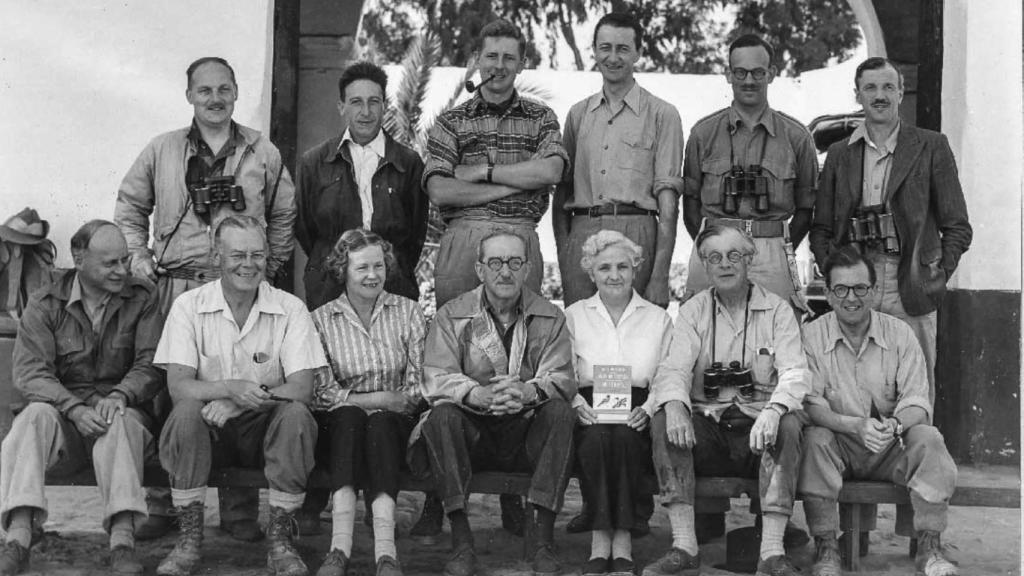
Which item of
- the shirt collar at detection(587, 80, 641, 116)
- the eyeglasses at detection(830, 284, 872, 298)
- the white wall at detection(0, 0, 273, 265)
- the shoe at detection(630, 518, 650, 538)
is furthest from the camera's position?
the white wall at detection(0, 0, 273, 265)

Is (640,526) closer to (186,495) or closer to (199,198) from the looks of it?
(186,495)

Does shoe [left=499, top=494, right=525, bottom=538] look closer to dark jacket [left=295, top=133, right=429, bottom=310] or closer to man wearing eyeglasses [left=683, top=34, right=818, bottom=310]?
dark jacket [left=295, top=133, right=429, bottom=310]

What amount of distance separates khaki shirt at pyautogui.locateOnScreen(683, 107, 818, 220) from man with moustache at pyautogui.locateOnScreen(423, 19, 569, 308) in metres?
0.62

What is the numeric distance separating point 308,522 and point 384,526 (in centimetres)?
74

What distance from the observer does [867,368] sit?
5238 millimetres

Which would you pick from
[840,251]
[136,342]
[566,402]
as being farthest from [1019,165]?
[136,342]

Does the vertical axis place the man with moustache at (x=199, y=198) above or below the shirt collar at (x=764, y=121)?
below

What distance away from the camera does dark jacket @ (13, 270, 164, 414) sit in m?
5.14

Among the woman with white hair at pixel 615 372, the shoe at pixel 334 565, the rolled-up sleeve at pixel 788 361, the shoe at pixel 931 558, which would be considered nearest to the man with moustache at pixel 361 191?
the woman with white hair at pixel 615 372

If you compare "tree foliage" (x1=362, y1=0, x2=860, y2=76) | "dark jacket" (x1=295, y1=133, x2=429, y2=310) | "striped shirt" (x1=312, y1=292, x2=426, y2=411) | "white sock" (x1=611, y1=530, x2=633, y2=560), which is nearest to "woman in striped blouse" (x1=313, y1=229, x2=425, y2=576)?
"striped shirt" (x1=312, y1=292, x2=426, y2=411)

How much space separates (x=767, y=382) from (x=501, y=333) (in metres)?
1.05

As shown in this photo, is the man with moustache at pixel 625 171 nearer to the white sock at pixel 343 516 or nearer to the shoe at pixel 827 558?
the shoe at pixel 827 558

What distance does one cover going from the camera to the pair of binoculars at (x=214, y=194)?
218 inches

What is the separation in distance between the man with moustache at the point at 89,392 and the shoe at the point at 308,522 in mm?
690
